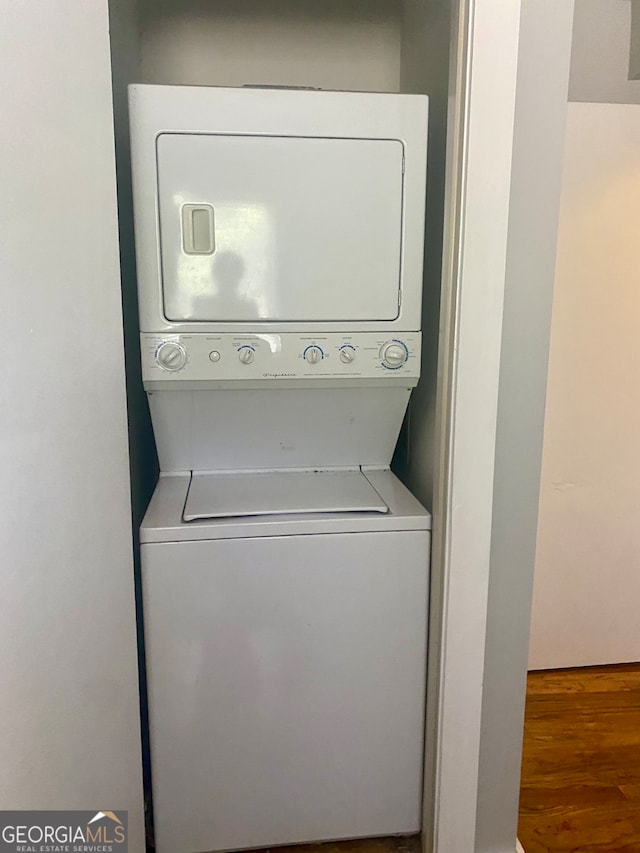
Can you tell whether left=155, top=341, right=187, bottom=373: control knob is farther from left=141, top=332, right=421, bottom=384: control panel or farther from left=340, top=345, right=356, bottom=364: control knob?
left=340, top=345, right=356, bottom=364: control knob

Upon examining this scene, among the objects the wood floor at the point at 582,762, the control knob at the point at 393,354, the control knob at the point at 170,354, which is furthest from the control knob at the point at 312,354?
the wood floor at the point at 582,762

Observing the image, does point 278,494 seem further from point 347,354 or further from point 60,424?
point 60,424

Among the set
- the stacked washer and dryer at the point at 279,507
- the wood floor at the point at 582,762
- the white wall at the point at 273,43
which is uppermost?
the white wall at the point at 273,43

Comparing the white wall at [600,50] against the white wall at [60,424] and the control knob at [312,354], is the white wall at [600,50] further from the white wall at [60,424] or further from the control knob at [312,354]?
the white wall at [60,424]

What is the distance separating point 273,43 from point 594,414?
1485 mm

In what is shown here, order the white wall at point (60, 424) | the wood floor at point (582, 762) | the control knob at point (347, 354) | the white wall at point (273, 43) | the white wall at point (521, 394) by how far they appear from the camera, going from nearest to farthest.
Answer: the white wall at point (60, 424) < the white wall at point (521, 394) < the control knob at point (347, 354) < the wood floor at point (582, 762) < the white wall at point (273, 43)

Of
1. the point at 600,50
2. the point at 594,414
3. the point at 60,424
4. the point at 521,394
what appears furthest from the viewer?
the point at 594,414

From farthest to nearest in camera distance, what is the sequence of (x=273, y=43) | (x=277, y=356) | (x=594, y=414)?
(x=594, y=414)
(x=273, y=43)
(x=277, y=356)

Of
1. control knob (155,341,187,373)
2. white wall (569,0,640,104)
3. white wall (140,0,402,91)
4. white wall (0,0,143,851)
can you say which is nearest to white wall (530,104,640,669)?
white wall (569,0,640,104)

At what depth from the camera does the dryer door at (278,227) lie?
1.30m

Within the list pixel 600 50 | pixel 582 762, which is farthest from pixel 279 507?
pixel 600 50

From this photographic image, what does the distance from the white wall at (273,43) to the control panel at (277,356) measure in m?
0.83

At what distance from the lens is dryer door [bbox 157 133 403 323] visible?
1.30 meters

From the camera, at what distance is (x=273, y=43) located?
5.60ft
